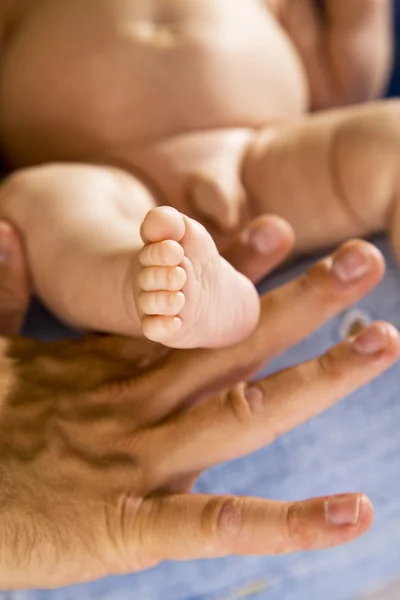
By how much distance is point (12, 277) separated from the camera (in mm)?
627

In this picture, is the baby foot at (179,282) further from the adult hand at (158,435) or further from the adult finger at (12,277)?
the adult finger at (12,277)

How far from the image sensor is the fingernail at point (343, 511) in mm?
467

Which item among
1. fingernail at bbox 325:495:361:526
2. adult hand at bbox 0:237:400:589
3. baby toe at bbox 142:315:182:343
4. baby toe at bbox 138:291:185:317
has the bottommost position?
adult hand at bbox 0:237:400:589

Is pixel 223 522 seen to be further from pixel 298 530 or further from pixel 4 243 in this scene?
pixel 4 243

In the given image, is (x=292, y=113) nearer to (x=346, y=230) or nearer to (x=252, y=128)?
(x=252, y=128)

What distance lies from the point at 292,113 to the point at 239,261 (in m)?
0.26

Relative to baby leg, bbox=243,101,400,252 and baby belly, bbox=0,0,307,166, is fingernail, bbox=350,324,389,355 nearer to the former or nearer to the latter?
baby leg, bbox=243,101,400,252

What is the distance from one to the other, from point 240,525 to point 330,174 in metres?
0.36

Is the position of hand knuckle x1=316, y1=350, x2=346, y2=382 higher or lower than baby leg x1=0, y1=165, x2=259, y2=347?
lower

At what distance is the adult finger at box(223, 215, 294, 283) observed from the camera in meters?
0.62

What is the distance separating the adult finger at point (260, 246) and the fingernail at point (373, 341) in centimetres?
12

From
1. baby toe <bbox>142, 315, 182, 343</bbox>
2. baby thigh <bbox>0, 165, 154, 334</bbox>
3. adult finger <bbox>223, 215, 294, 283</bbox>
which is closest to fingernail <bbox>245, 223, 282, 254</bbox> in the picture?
adult finger <bbox>223, 215, 294, 283</bbox>

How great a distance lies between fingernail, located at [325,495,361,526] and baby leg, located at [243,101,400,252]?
0.31m

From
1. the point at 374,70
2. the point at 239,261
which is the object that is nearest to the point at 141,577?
the point at 239,261
